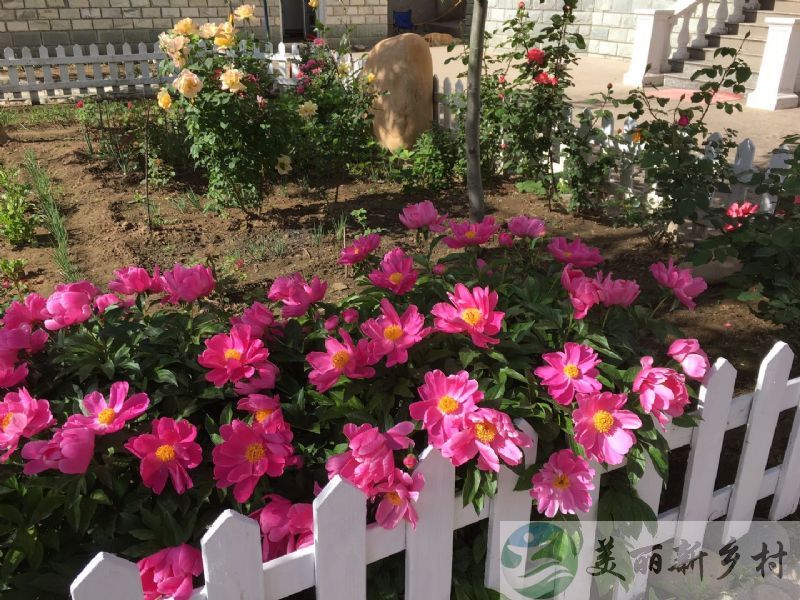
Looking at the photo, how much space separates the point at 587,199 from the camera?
4.65 meters

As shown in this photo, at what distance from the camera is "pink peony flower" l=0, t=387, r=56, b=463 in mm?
1276

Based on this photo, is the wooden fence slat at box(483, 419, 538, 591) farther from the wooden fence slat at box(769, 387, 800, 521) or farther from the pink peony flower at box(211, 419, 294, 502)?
the wooden fence slat at box(769, 387, 800, 521)

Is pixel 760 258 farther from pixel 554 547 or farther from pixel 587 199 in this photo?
pixel 587 199

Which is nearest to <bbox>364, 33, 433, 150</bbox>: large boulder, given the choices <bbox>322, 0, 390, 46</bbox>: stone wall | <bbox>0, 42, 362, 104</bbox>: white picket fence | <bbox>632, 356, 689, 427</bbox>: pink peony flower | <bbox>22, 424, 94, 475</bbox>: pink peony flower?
<bbox>0, 42, 362, 104</bbox>: white picket fence

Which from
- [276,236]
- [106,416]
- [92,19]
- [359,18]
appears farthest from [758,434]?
[359,18]

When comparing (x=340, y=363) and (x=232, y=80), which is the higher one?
(x=232, y=80)

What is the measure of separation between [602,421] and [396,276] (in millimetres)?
595

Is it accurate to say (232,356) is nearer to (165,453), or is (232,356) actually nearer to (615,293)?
(165,453)

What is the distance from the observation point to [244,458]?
4.39 ft

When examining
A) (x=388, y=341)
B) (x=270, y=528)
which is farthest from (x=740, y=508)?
(x=270, y=528)

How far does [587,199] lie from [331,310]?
10.5ft

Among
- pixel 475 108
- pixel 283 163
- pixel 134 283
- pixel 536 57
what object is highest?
pixel 536 57

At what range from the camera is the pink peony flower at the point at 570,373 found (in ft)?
4.61

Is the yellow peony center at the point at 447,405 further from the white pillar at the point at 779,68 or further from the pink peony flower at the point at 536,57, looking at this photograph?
the white pillar at the point at 779,68
